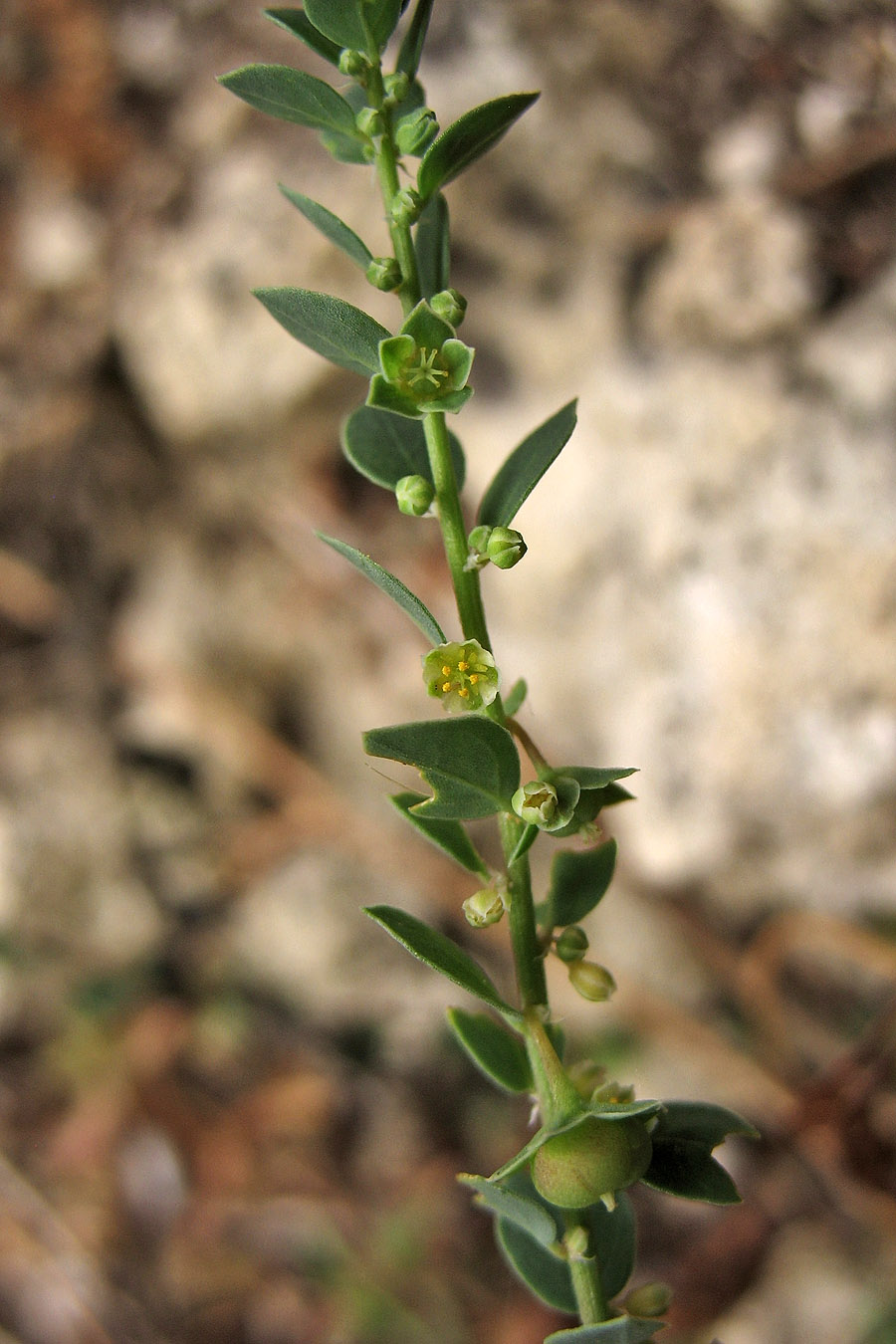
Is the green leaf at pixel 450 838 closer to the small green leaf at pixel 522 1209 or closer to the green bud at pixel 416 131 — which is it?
the small green leaf at pixel 522 1209

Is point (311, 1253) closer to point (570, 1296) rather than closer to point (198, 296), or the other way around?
point (570, 1296)

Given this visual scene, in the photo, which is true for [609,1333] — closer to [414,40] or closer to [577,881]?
[577,881]

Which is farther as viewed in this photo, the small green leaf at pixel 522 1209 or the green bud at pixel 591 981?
the green bud at pixel 591 981

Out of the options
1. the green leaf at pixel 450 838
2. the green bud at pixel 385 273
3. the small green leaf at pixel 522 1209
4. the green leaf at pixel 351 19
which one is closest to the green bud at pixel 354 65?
the green leaf at pixel 351 19

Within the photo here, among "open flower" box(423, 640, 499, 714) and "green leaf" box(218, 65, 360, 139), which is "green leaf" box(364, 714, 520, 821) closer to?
"open flower" box(423, 640, 499, 714)

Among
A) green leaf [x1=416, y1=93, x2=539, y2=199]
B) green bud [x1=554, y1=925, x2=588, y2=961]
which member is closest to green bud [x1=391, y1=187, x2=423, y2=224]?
green leaf [x1=416, y1=93, x2=539, y2=199]

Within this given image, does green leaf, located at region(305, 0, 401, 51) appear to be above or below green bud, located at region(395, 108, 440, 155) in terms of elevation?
above

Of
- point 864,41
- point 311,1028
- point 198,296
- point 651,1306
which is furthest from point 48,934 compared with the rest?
point 864,41
